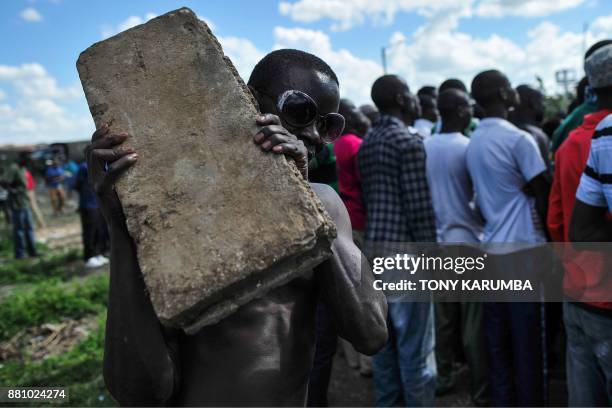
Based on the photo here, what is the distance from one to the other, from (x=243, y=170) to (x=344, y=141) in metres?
2.99

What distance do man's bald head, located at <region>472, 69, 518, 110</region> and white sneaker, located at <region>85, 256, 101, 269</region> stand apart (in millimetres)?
7594

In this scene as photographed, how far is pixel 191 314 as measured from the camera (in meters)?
0.99

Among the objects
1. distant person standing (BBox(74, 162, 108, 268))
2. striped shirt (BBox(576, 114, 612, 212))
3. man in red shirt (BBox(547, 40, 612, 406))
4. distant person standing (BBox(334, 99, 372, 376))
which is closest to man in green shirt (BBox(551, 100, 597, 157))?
man in red shirt (BBox(547, 40, 612, 406))

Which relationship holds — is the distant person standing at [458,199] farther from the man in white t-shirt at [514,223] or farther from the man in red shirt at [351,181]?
the man in red shirt at [351,181]

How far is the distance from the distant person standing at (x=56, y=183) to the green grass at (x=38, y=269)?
5988 mm

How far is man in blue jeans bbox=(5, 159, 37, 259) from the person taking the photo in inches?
390

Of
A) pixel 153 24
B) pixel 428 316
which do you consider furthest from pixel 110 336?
pixel 428 316

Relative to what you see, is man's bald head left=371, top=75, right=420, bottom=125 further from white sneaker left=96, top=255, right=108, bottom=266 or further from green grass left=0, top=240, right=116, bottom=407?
white sneaker left=96, top=255, right=108, bottom=266

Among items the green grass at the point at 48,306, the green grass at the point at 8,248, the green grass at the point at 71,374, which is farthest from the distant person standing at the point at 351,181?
the green grass at the point at 8,248

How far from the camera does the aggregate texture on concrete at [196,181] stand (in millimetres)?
1005

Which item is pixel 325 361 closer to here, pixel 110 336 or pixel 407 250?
pixel 407 250

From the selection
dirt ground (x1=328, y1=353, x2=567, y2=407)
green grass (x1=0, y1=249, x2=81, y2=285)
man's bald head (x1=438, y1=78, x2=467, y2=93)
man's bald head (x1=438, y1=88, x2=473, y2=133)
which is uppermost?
man's bald head (x1=438, y1=78, x2=467, y2=93)

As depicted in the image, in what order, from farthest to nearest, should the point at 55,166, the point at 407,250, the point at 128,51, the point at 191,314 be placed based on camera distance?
the point at 55,166 → the point at 407,250 → the point at 128,51 → the point at 191,314

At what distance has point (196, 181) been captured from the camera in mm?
1089
